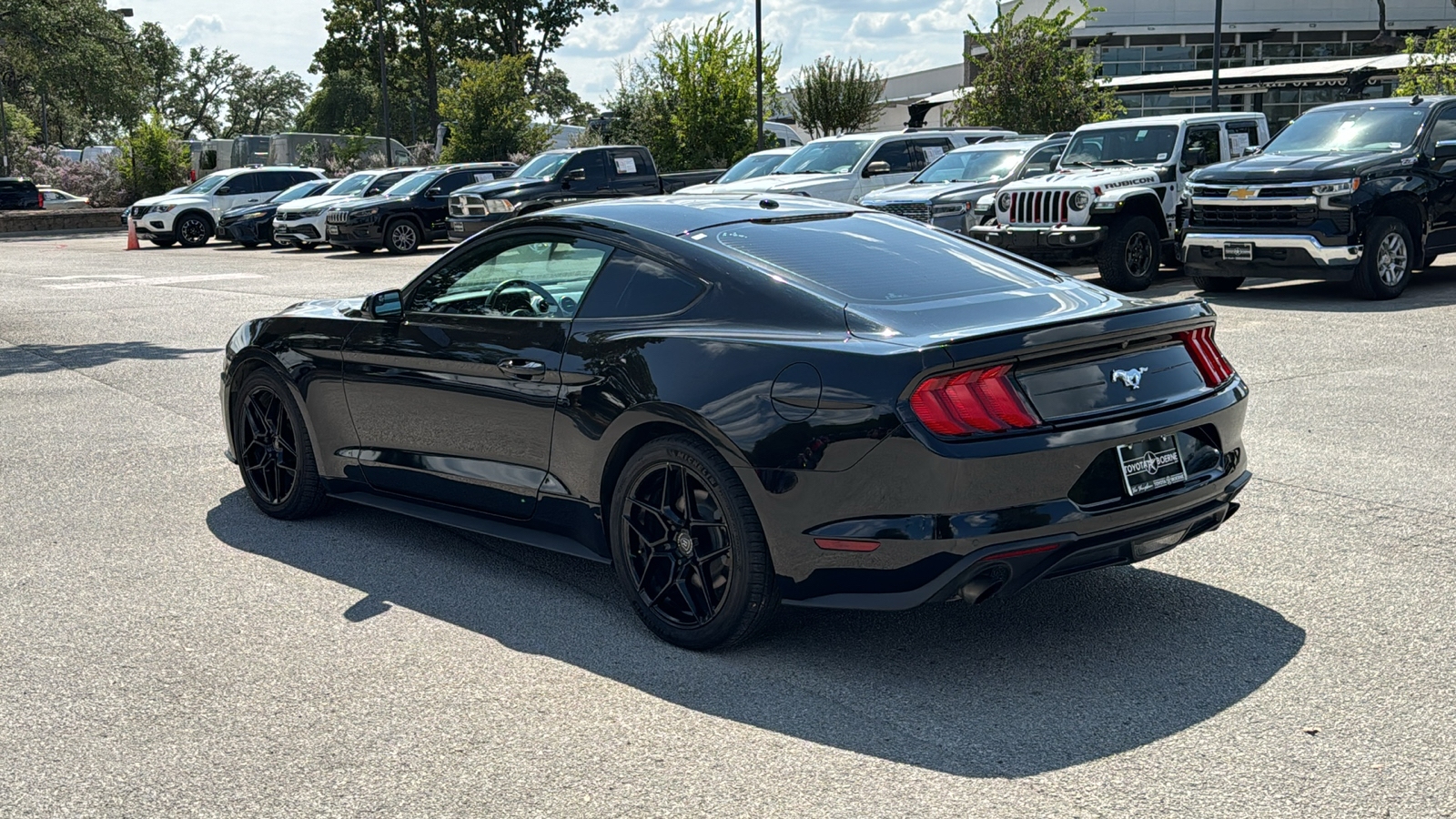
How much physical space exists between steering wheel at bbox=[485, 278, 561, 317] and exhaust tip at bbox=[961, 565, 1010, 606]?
1.93m

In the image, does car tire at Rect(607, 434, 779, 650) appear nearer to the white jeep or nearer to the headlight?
the headlight

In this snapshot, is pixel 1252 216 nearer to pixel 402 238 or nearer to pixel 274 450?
pixel 274 450

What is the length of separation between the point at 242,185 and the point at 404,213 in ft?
31.9

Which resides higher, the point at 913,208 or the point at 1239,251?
the point at 913,208

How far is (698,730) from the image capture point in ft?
13.0

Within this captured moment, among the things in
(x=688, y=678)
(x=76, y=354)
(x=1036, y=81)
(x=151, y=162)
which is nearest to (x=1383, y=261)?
(x=688, y=678)

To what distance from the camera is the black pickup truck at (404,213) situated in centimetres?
2659

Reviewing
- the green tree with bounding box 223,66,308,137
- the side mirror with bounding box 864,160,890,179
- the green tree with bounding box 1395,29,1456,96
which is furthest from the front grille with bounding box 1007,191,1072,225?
the green tree with bounding box 223,66,308,137

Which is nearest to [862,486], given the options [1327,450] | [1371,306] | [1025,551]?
[1025,551]

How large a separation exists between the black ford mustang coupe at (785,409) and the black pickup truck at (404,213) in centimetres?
2161

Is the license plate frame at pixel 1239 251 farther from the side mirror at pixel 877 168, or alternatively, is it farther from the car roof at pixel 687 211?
the car roof at pixel 687 211

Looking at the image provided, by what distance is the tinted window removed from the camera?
34.6 m

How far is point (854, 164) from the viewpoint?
21297mm

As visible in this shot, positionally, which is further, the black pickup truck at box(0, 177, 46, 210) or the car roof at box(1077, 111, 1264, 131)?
the black pickup truck at box(0, 177, 46, 210)
